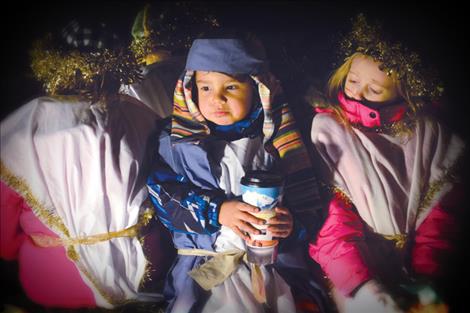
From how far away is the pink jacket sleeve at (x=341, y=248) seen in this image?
1.47 metres

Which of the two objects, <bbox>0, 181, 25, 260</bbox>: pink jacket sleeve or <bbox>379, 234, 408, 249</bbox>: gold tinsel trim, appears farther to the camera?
<bbox>379, 234, 408, 249</bbox>: gold tinsel trim

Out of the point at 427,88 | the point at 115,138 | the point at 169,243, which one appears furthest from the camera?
the point at 427,88

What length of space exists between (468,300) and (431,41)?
3.77 feet

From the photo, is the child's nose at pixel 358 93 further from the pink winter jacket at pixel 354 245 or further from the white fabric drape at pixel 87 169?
the white fabric drape at pixel 87 169

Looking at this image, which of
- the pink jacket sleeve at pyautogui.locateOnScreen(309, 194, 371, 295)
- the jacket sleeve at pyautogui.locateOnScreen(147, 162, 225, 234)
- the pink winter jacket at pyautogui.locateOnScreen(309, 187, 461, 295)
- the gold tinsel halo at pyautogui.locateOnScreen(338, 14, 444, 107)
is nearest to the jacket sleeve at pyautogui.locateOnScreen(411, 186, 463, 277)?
the pink winter jacket at pyautogui.locateOnScreen(309, 187, 461, 295)

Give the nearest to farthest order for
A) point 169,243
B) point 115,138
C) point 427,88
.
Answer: point 115,138, point 169,243, point 427,88

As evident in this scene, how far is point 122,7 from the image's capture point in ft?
5.06

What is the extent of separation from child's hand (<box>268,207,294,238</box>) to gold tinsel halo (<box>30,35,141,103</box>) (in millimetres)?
748

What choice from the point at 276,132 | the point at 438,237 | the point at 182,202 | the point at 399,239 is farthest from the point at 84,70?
the point at 438,237

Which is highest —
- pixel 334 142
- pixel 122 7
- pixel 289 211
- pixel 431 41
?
pixel 122 7

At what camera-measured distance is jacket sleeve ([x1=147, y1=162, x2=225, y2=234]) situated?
139 centimetres

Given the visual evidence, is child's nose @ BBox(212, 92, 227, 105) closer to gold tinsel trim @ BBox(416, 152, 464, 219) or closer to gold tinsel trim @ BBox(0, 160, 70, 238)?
gold tinsel trim @ BBox(0, 160, 70, 238)

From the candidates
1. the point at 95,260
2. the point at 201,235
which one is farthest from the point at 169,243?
the point at 95,260

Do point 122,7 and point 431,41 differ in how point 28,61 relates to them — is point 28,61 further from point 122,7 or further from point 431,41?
Result: point 431,41
